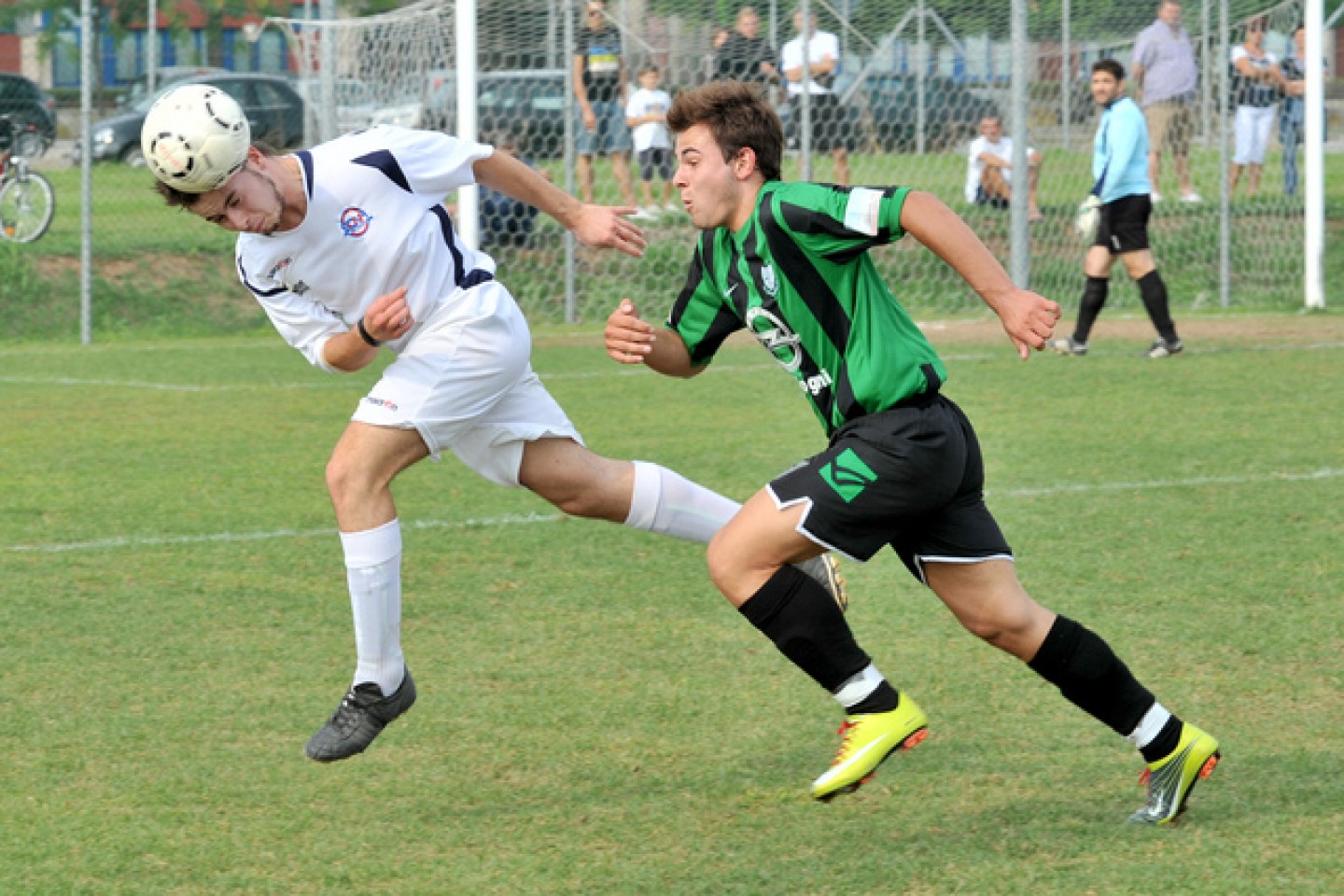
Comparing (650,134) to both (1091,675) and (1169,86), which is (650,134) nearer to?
(1169,86)

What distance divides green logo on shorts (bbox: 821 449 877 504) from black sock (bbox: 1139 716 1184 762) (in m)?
0.83

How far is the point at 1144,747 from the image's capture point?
4.21 m

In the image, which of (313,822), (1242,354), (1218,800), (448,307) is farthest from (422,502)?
(1242,354)

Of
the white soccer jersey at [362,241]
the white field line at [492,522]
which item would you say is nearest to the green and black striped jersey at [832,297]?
the white soccer jersey at [362,241]

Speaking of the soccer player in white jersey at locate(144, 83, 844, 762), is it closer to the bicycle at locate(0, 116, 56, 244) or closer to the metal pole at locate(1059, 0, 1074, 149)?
the bicycle at locate(0, 116, 56, 244)

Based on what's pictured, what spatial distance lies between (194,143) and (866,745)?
2008 mm

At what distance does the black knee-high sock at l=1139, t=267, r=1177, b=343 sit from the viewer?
1284cm

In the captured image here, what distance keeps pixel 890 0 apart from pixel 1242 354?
6.48 meters

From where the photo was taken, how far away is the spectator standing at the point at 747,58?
17469mm

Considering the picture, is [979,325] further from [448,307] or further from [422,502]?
[448,307]

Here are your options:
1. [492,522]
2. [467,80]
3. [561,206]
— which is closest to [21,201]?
[467,80]

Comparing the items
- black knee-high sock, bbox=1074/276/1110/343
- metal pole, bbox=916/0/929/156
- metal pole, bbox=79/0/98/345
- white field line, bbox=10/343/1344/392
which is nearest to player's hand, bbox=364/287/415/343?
white field line, bbox=10/343/1344/392

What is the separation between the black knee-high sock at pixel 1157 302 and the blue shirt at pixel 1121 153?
0.58 m

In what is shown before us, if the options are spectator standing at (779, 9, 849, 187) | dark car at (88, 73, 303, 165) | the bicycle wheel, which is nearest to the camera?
the bicycle wheel
